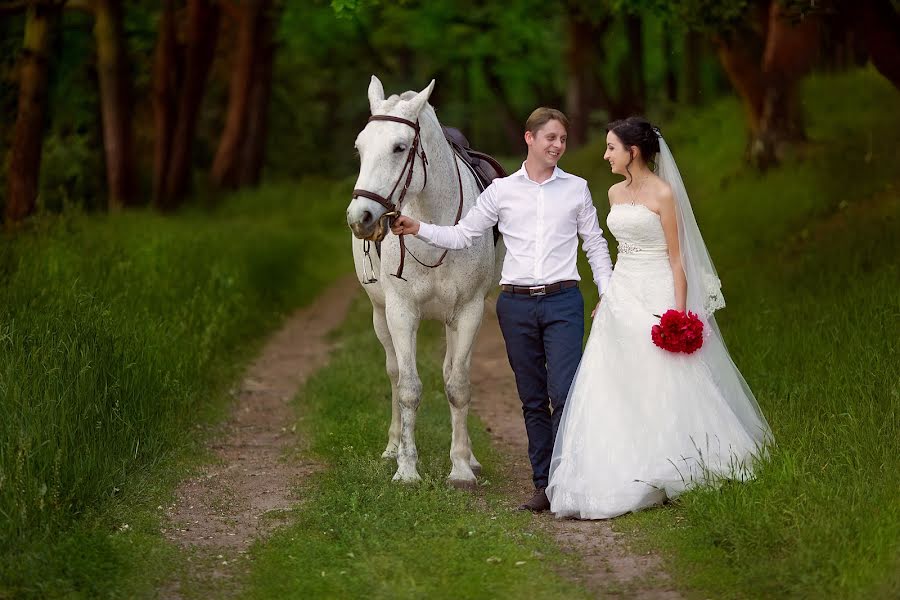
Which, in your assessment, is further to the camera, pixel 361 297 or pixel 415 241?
pixel 361 297

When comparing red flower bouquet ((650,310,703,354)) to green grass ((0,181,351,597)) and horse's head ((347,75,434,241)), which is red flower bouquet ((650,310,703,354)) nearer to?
horse's head ((347,75,434,241))

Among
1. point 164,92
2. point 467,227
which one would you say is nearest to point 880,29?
point 467,227

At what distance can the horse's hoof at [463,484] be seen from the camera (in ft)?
25.5

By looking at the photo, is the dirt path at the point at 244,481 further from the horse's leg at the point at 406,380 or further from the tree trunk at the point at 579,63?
the tree trunk at the point at 579,63

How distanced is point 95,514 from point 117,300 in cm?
428

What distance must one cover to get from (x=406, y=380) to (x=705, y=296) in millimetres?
1976

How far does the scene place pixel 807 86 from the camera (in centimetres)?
2169

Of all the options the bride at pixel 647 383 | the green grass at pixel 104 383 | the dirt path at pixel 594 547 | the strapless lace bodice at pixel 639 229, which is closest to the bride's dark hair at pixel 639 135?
the bride at pixel 647 383

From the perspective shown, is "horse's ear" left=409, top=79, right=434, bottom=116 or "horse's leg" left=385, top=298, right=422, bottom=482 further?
"horse's leg" left=385, top=298, right=422, bottom=482

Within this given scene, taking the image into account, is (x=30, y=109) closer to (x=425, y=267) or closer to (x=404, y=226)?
(x=425, y=267)

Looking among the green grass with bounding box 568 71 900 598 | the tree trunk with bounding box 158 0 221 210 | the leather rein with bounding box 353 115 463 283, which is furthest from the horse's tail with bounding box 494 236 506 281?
the tree trunk with bounding box 158 0 221 210

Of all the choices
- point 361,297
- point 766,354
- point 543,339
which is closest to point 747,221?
point 361,297

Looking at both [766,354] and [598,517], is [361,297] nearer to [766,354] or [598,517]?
[766,354]

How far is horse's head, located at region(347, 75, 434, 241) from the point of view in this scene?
22.0 ft
